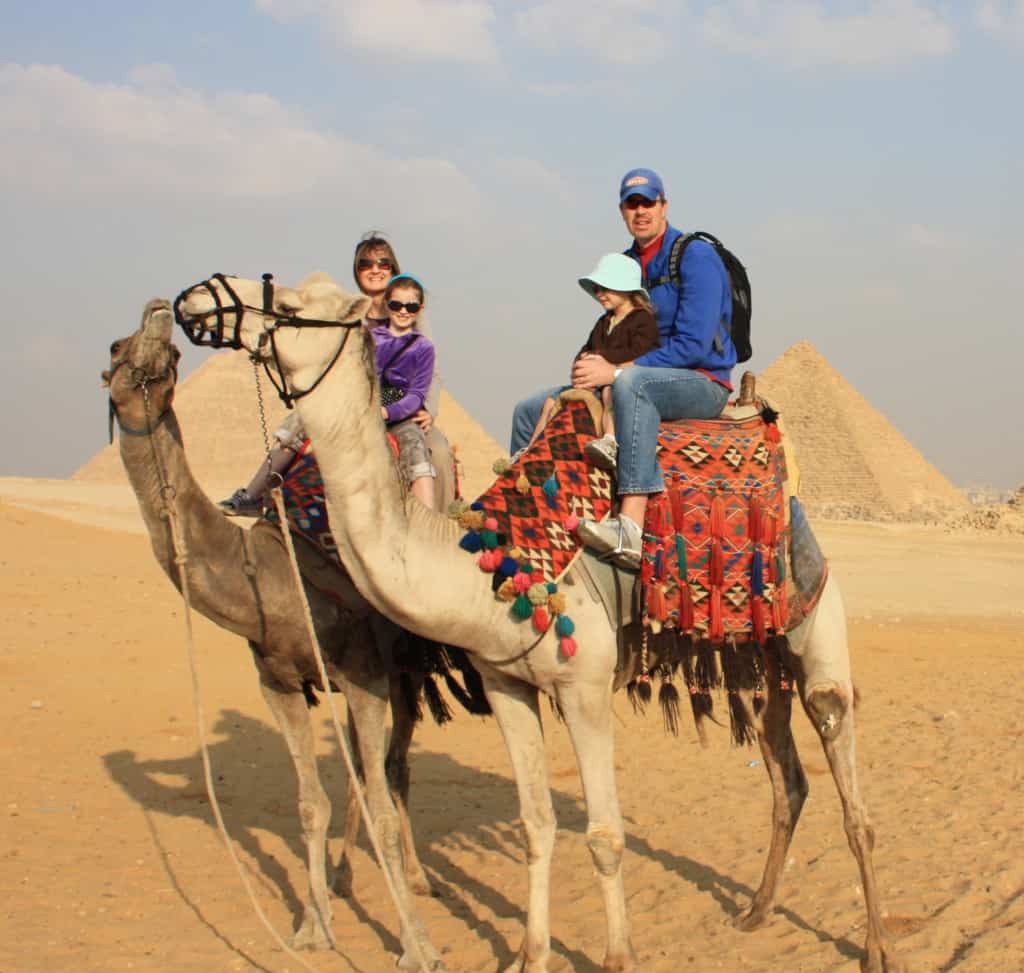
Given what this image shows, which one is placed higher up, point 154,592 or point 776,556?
point 776,556

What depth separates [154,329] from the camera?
453 cm

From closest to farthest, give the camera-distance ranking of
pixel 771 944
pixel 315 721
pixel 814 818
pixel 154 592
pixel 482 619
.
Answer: pixel 482 619 → pixel 771 944 → pixel 814 818 → pixel 315 721 → pixel 154 592

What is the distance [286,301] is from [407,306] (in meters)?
1.58

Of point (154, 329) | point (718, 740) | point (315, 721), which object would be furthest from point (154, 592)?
point (154, 329)

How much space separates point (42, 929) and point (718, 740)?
5.68 metres

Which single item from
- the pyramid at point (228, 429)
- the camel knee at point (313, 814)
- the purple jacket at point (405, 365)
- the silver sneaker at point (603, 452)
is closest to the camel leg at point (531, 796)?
the silver sneaker at point (603, 452)

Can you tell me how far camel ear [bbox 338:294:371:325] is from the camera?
4090 millimetres

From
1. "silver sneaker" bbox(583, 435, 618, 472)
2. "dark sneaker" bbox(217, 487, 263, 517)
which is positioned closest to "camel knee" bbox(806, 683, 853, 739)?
"silver sneaker" bbox(583, 435, 618, 472)

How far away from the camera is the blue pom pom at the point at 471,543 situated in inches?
175

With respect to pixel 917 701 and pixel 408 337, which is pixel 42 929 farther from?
pixel 917 701

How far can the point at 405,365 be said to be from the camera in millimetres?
5605

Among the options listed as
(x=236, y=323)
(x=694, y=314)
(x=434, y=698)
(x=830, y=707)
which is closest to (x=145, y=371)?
(x=236, y=323)

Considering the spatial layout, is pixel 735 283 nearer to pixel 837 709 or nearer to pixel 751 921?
pixel 837 709

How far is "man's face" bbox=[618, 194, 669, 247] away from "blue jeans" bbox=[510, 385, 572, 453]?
786 millimetres
